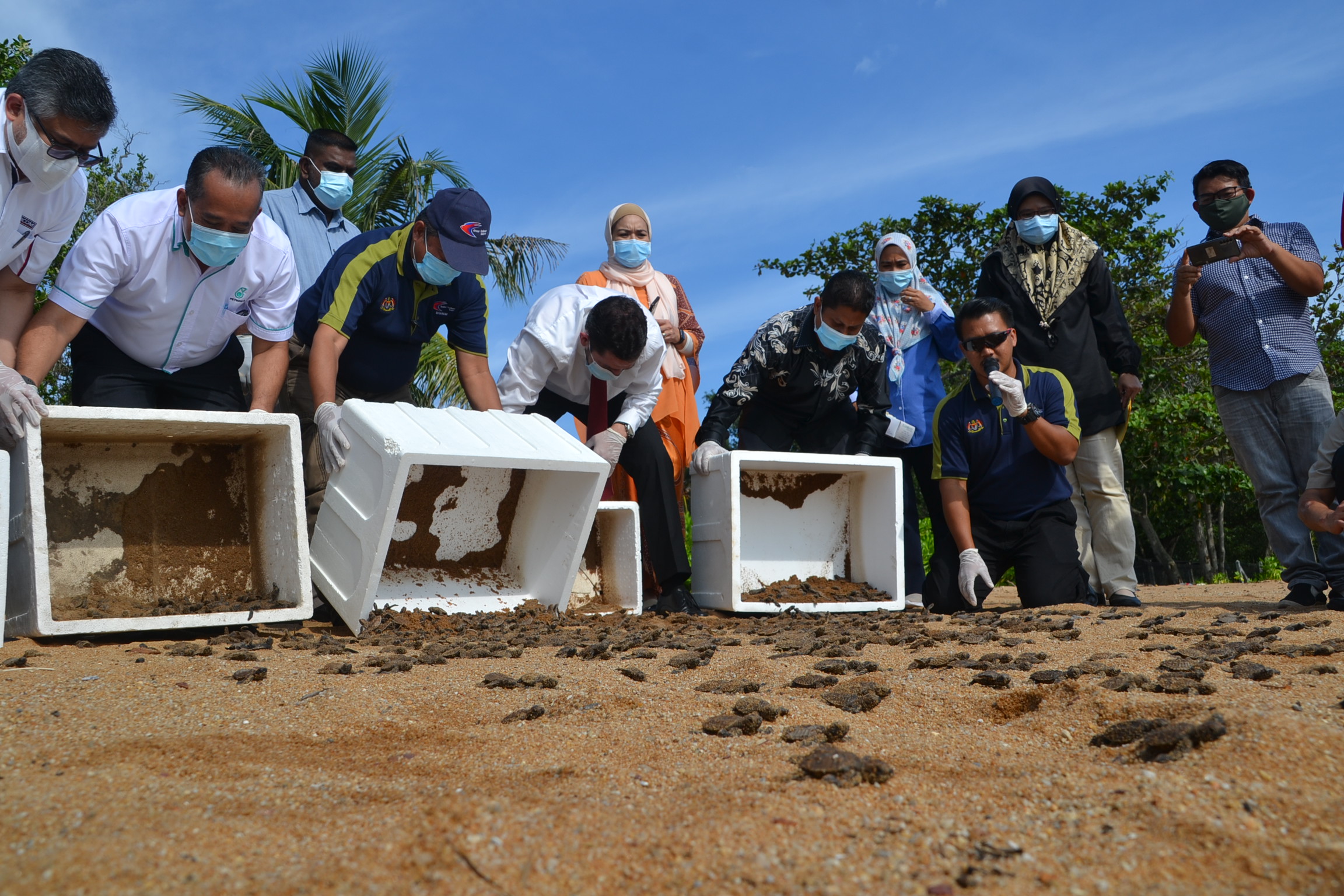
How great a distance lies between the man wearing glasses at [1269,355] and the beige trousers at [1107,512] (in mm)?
483

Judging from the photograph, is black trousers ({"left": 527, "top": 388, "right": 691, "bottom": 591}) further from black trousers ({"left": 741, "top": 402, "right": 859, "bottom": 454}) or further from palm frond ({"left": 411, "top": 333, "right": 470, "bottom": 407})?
palm frond ({"left": 411, "top": 333, "right": 470, "bottom": 407})

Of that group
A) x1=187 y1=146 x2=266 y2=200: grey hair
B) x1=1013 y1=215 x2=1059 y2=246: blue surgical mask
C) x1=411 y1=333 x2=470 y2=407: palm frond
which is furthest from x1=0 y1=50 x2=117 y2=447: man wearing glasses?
x1=411 y1=333 x2=470 y2=407: palm frond

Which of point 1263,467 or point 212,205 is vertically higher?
point 212,205

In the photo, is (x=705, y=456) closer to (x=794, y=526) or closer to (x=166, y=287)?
(x=794, y=526)

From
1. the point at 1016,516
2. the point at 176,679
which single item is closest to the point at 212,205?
the point at 176,679

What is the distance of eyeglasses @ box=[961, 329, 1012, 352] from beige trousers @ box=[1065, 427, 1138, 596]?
0.62 metres

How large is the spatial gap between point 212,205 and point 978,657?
2.54 metres

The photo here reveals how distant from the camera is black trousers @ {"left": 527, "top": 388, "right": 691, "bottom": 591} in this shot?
3.90 metres

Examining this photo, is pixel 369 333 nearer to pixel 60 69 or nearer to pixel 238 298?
pixel 238 298

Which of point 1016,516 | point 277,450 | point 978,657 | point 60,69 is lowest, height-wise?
point 978,657

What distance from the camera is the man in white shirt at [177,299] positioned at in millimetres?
2859

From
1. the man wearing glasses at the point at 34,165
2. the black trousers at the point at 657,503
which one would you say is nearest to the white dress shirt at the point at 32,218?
the man wearing glasses at the point at 34,165

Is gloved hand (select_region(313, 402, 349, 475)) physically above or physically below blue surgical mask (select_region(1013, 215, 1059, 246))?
below

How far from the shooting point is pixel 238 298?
124 inches
